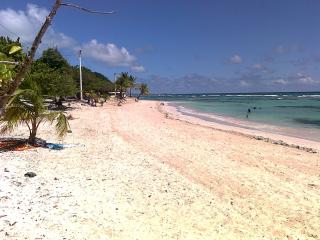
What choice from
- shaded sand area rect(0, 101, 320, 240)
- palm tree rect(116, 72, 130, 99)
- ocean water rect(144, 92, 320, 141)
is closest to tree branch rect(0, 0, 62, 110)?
shaded sand area rect(0, 101, 320, 240)

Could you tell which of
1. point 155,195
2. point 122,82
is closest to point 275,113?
point 122,82

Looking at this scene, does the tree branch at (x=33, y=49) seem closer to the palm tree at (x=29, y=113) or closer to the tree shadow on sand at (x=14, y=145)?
the palm tree at (x=29, y=113)

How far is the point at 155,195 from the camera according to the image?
28.6 ft

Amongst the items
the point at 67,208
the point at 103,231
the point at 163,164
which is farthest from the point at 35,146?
the point at 103,231

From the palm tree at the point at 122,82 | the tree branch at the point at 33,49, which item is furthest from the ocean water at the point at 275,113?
the tree branch at the point at 33,49

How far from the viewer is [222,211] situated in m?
8.03

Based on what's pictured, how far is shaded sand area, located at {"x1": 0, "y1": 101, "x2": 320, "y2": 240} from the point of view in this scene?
6.85 metres

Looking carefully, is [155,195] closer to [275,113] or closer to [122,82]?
[275,113]

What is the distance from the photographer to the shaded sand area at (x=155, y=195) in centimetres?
685

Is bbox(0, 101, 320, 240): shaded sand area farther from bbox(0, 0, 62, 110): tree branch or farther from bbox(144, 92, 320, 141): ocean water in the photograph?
bbox(144, 92, 320, 141): ocean water

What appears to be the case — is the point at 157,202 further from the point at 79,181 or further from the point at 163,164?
the point at 163,164

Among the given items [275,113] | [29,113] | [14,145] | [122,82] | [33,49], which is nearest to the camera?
[33,49]

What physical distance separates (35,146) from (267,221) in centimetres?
852

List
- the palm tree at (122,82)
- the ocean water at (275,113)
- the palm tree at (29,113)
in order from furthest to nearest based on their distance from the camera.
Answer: the palm tree at (122,82) < the ocean water at (275,113) < the palm tree at (29,113)
